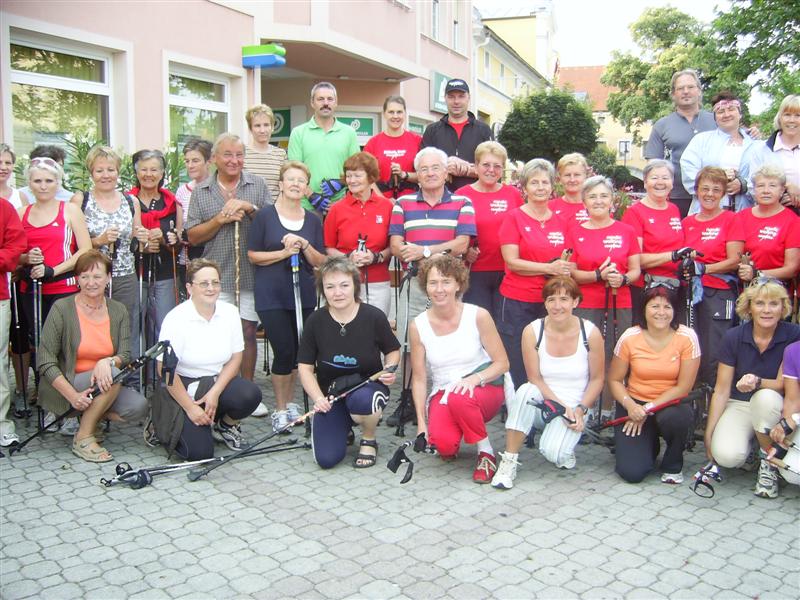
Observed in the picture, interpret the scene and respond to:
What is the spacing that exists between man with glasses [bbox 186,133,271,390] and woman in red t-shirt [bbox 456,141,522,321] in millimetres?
1689

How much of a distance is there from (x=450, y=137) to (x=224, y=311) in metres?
2.81

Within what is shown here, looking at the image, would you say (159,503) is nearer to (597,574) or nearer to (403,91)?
(597,574)

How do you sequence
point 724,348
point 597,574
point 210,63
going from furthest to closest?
point 210,63 < point 724,348 < point 597,574

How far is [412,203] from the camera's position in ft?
19.4

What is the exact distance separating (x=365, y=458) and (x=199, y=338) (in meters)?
1.34

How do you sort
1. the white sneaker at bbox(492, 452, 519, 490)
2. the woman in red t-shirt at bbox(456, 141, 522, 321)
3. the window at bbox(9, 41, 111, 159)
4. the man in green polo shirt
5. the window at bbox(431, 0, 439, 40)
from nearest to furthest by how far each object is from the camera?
the white sneaker at bbox(492, 452, 519, 490), the woman in red t-shirt at bbox(456, 141, 522, 321), the man in green polo shirt, the window at bbox(9, 41, 111, 159), the window at bbox(431, 0, 439, 40)

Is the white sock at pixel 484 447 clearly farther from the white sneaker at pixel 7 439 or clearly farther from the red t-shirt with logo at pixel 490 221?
the white sneaker at pixel 7 439

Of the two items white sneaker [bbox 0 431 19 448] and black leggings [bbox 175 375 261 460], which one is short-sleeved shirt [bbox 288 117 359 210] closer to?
black leggings [bbox 175 375 261 460]

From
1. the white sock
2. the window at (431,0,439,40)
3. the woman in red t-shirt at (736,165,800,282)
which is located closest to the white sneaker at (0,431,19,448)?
the white sock

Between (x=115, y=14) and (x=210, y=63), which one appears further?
(x=210, y=63)

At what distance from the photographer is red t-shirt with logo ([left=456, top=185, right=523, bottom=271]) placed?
6.03 m

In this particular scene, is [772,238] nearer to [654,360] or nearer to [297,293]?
[654,360]

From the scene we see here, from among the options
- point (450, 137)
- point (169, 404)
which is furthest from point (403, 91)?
point (169, 404)

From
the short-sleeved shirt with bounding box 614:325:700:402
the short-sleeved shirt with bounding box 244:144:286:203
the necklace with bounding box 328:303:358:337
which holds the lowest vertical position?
the short-sleeved shirt with bounding box 614:325:700:402
